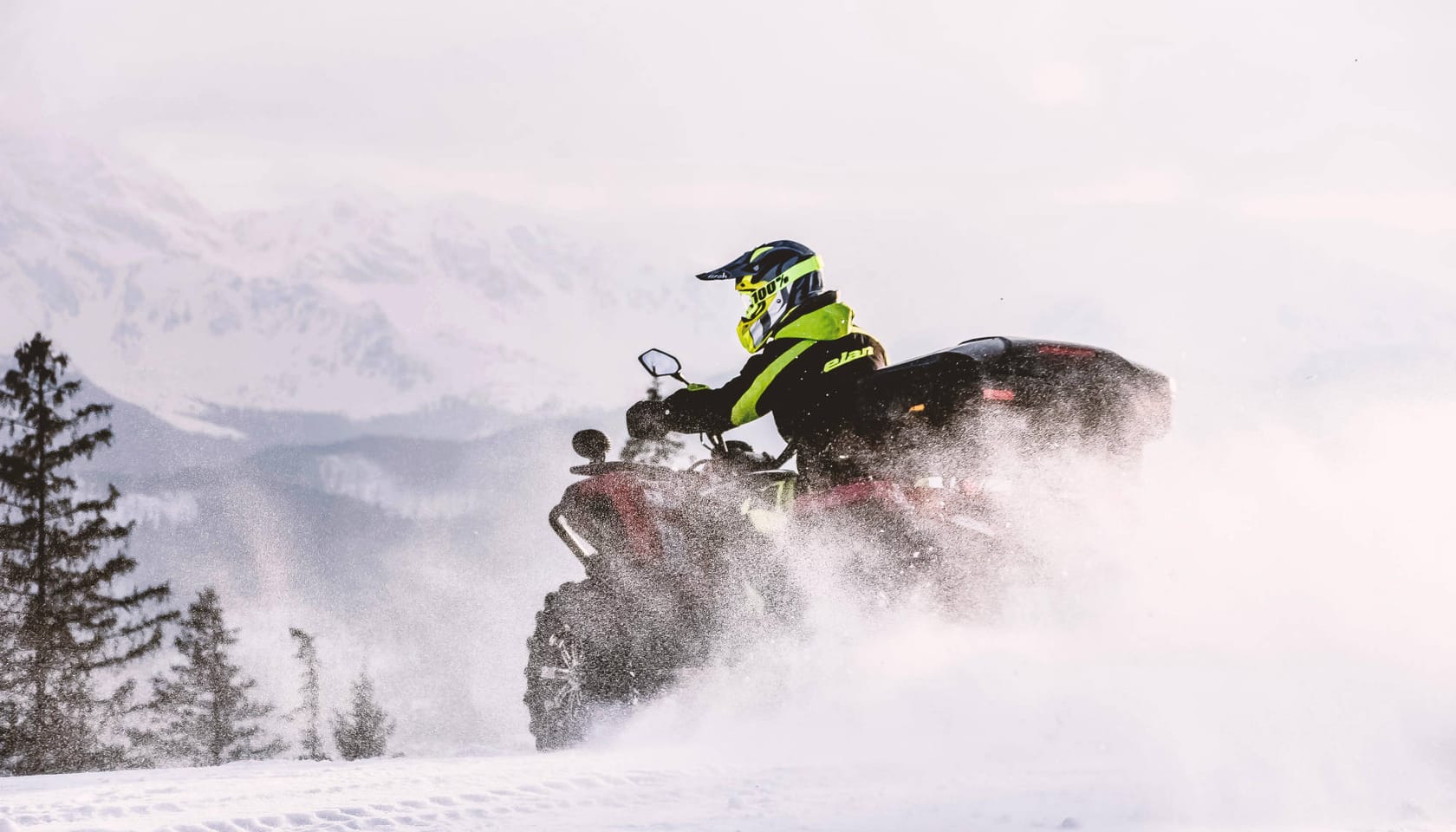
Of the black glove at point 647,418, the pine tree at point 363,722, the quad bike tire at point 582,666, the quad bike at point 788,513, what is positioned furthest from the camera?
the pine tree at point 363,722

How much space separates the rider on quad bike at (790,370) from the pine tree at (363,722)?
30.3 metres

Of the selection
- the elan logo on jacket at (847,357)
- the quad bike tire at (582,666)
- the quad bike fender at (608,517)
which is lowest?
the quad bike tire at (582,666)

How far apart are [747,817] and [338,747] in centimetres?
3289

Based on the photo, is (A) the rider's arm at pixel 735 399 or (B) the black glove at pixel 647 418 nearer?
(A) the rider's arm at pixel 735 399

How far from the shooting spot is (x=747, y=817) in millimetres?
3984

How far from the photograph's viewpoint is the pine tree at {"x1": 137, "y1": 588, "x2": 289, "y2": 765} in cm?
2991

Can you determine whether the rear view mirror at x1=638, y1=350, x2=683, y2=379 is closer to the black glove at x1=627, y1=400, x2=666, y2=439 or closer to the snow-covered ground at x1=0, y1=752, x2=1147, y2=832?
the black glove at x1=627, y1=400, x2=666, y2=439

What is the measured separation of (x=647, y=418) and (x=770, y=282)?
905 millimetres

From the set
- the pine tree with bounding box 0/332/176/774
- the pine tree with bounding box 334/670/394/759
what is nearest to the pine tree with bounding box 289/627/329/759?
the pine tree with bounding box 334/670/394/759

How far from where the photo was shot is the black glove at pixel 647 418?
663 centimetres

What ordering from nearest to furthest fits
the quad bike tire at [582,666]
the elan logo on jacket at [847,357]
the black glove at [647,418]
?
1. the elan logo on jacket at [847,357]
2. the black glove at [647,418]
3. the quad bike tire at [582,666]

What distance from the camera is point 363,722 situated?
36469 mm

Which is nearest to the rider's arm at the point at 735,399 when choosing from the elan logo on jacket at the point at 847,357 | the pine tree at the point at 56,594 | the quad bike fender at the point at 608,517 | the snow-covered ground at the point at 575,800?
the elan logo on jacket at the point at 847,357

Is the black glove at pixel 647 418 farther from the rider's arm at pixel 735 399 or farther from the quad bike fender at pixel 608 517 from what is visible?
the quad bike fender at pixel 608 517
